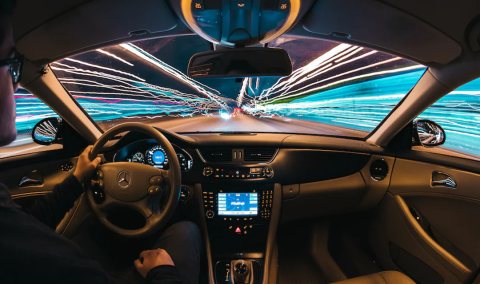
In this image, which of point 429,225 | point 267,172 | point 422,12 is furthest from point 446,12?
point 429,225

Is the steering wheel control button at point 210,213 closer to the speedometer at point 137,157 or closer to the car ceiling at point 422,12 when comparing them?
the speedometer at point 137,157

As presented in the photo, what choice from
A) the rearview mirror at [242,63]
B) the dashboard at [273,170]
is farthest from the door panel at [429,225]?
the rearview mirror at [242,63]

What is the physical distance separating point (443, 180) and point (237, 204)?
6.57 ft

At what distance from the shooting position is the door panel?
2350 millimetres

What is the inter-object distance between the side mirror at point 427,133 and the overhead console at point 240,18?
178cm

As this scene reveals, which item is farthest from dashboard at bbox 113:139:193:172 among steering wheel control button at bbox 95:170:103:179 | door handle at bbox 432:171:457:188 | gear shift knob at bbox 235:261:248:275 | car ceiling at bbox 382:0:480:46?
door handle at bbox 432:171:457:188

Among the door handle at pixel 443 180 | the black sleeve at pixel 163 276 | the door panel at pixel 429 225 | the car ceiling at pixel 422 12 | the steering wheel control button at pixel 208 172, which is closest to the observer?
the black sleeve at pixel 163 276

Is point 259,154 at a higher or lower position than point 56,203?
higher

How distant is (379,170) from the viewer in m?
3.09

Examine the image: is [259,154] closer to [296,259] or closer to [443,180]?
[296,259]

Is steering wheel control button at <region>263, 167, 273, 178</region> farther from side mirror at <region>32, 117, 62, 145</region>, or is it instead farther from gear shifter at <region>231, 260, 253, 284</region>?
side mirror at <region>32, 117, 62, 145</region>

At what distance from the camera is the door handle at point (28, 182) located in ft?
8.52

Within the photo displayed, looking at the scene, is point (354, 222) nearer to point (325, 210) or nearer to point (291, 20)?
point (325, 210)

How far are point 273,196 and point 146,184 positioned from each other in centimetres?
143
